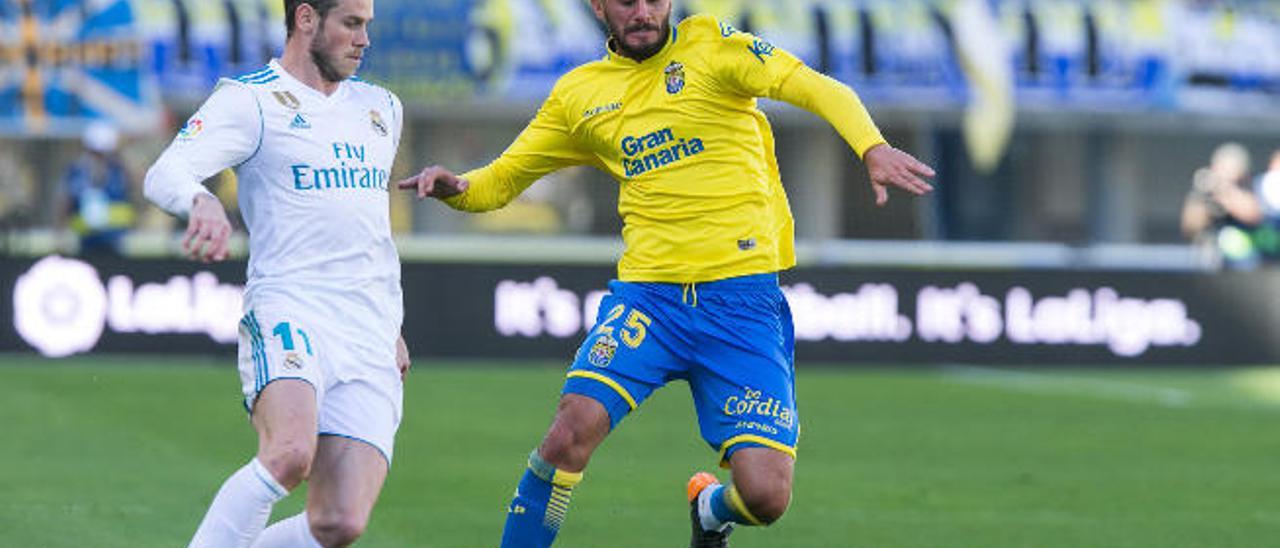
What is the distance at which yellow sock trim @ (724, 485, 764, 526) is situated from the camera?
8305 mm

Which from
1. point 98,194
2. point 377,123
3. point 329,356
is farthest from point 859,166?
point 329,356

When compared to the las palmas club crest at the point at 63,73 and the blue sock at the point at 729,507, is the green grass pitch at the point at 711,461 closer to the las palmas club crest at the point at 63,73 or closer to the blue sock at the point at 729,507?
the blue sock at the point at 729,507

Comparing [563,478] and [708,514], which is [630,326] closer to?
[563,478]

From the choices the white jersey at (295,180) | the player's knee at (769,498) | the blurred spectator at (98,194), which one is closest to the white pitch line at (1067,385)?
the blurred spectator at (98,194)

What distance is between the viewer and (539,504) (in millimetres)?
8125

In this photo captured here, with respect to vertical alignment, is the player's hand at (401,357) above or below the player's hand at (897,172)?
below

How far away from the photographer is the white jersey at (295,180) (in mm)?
7016

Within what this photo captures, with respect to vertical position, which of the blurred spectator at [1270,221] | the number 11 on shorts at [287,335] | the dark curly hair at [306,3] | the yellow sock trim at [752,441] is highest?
the dark curly hair at [306,3]

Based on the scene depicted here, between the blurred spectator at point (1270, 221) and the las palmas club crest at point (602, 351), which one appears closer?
the las palmas club crest at point (602, 351)

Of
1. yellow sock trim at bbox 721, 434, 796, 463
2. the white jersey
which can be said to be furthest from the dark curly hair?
yellow sock trim at bbox 721, 434, 796, 463

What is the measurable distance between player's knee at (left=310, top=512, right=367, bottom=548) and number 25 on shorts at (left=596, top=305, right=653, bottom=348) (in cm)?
148

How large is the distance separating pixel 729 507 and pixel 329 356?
1.99 m

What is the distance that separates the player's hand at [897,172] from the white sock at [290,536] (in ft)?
6.38

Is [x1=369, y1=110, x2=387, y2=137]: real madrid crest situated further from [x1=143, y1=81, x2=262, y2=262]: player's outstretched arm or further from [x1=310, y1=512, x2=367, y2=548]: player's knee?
[x1=310, y1=512, x2=367, y2=548]: player's knee
